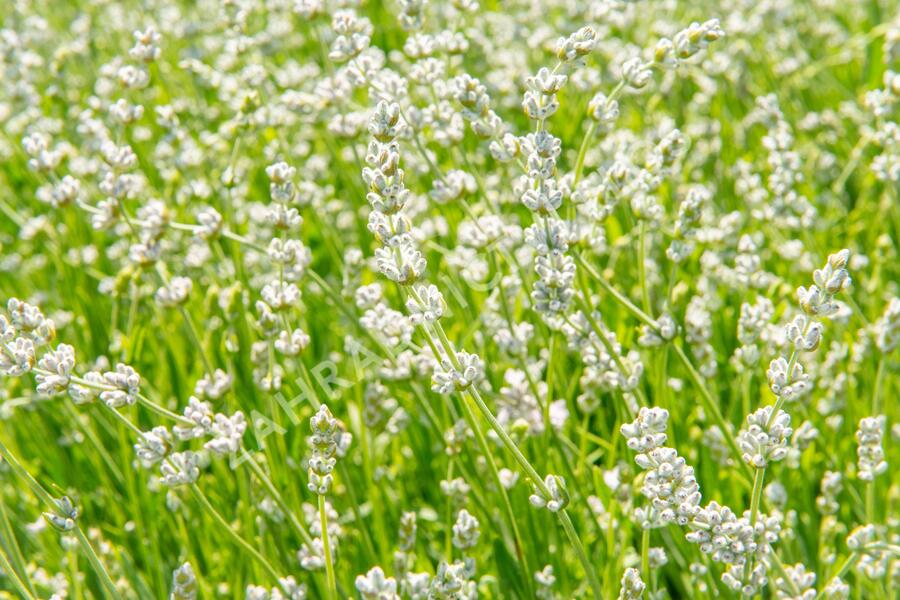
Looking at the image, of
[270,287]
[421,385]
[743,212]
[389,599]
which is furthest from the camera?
[743,212]

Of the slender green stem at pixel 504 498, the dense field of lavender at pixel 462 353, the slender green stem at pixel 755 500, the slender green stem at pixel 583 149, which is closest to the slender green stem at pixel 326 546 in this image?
the dense field of lavender at pixel 462 353

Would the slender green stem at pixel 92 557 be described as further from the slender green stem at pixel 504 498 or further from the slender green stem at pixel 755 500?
the slender green stem at pixel 755 500

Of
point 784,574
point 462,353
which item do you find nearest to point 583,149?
point 462,353

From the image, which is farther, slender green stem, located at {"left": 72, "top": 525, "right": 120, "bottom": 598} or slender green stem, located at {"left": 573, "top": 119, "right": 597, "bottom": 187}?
slender green stem, located at {"left": 573, "top": 119, "right": 597, "bottom": 187}

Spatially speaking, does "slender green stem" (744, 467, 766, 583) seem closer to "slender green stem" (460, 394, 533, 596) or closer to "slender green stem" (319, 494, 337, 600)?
"slender green stem" (460, 394, 533, 596)

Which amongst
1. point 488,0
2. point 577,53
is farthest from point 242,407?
point 488,0

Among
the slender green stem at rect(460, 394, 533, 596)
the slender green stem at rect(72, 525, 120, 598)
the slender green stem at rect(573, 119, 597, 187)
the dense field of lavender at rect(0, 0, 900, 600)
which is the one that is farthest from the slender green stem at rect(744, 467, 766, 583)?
the slender green stem at rect(72, 525, 120, 598)

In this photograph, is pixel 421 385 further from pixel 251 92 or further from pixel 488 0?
pixel 488 0

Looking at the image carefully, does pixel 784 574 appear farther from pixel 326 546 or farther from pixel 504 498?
pixel 326 546
